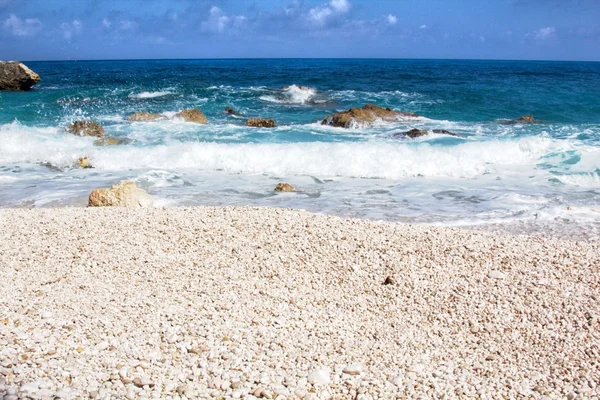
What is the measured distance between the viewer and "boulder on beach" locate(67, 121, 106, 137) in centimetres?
1501

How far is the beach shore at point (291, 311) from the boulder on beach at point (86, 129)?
9.14 metres

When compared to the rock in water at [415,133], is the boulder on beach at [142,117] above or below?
above

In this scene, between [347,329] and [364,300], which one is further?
[364,300]

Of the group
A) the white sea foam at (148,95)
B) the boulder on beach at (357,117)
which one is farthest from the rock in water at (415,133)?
the white sea foam at (148,95)

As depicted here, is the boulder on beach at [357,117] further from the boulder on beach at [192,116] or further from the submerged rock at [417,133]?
the boulder on beach at [192,116]

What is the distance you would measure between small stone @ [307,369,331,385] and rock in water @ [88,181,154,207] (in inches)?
204

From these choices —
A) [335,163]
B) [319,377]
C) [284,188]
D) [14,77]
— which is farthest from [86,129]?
[14,77]

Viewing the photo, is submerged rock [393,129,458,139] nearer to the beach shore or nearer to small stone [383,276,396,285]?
the beach shore

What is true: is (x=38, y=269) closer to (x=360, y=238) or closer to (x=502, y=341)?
(x=360, y=238)

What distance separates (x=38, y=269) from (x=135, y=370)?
2282mm

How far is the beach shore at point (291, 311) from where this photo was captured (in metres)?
3.48

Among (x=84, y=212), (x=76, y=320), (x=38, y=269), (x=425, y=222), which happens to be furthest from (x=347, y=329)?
(x=84, y=212)

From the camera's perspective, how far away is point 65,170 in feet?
37.0

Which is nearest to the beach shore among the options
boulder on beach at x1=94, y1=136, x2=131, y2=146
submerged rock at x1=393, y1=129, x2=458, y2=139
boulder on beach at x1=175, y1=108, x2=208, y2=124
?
boulder on beach at x1=94, y1=136, x2=131, y2=146
